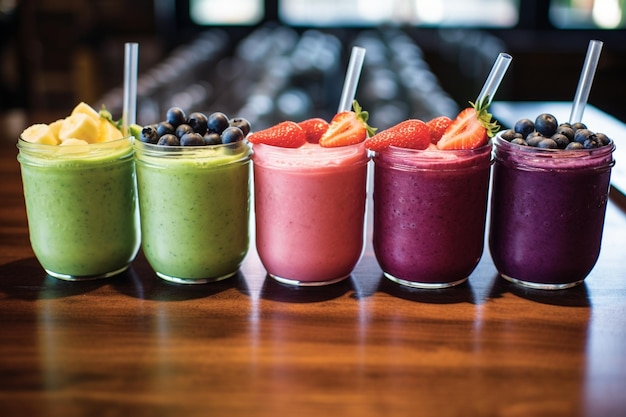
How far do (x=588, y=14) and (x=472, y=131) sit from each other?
16.7ft

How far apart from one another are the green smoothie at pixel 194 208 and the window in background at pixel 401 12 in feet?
16.1

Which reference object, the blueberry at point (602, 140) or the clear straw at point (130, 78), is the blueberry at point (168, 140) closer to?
the clear straw at point (130, 78)

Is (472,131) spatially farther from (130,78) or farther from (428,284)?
(130,78)

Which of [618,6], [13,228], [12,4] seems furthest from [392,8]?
[13,228]

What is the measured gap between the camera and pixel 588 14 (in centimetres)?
579

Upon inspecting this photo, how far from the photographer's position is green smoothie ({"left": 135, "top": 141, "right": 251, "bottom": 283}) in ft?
4.15

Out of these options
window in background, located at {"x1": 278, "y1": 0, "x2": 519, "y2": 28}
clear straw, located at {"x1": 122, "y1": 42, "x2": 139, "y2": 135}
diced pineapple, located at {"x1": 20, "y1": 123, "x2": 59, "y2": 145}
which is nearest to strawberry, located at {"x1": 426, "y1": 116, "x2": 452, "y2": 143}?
clear straw, located at {"x1": 122, "y1": 42, "x2": 139, "y2": 135}

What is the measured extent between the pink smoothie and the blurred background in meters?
2.07

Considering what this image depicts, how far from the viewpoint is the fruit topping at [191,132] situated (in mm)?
1257

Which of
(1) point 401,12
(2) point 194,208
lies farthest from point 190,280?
(1) point 401,12

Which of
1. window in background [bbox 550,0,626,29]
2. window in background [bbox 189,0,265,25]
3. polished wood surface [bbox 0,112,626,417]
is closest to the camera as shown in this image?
polished wood surface [bbox 0,112,626,417]

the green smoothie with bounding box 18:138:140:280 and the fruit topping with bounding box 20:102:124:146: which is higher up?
the fruit topping with bounding box 20:102:124:146

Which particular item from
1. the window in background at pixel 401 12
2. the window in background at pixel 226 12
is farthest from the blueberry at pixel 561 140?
the window in background at pixel 226 12

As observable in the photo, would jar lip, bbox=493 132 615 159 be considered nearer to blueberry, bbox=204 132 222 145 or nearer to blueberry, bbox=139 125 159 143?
blueberry, bbox=204 132 222 145
